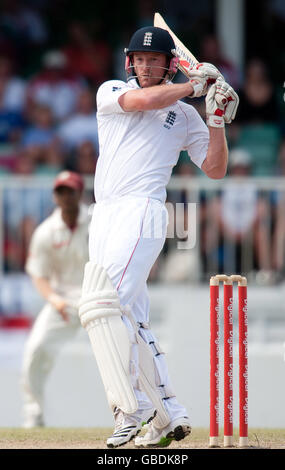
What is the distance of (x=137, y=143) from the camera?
511 cm

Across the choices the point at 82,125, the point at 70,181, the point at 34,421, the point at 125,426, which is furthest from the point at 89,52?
the point at 125,426

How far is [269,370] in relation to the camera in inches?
355

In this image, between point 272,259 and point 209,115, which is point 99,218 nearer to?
point 209,115

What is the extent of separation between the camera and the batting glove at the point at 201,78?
4963mm

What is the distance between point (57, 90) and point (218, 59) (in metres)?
1.69

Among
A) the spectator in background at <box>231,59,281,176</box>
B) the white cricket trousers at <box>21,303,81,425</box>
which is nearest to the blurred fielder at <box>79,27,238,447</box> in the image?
the white cricket trousers at <box>21,303,81,425</box>

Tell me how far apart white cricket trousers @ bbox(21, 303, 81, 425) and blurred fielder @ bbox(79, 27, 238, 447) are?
9.22ft

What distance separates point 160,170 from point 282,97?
640cm

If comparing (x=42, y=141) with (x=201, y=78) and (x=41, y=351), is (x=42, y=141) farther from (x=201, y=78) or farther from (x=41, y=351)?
(x=201, y=78)

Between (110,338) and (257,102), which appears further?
(257,102)

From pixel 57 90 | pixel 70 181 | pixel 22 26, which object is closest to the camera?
pixel 70 181

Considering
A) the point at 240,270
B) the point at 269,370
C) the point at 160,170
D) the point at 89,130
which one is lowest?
the point at 269,370
